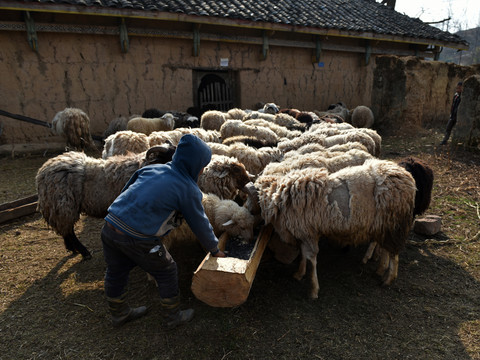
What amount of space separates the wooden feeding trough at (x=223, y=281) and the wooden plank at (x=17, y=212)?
418cm

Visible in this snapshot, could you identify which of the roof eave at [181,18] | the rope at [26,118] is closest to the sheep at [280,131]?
the roof eave at [181,18]

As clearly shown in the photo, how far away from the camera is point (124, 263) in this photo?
2857 millimetres

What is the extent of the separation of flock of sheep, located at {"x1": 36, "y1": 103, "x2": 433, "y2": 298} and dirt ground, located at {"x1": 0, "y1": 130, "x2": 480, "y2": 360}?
30cm

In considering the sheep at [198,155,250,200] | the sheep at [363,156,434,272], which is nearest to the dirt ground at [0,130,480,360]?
the sheep at [363,156,434,272]

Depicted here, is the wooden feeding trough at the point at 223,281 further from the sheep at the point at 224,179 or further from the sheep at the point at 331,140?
the sheep at the point at 331,140

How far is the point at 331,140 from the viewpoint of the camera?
5.76 metres

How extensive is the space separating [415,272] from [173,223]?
2964 millimetres

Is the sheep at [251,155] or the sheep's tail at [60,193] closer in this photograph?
the sheep's tail at [60,193]

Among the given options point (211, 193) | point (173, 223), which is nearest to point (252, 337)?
point (173, 223)

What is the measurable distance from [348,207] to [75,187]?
10.8 feet

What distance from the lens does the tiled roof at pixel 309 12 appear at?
31.3ft

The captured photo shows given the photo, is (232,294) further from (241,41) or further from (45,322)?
(241,41)

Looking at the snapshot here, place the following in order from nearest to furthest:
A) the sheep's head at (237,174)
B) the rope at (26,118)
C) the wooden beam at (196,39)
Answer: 1. the sheep's head at (237,174)
2. the rope at (26,118)
3. the wooden beam at (196,39)

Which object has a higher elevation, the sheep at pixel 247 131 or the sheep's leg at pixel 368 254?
the sheep at pixel 247 131
